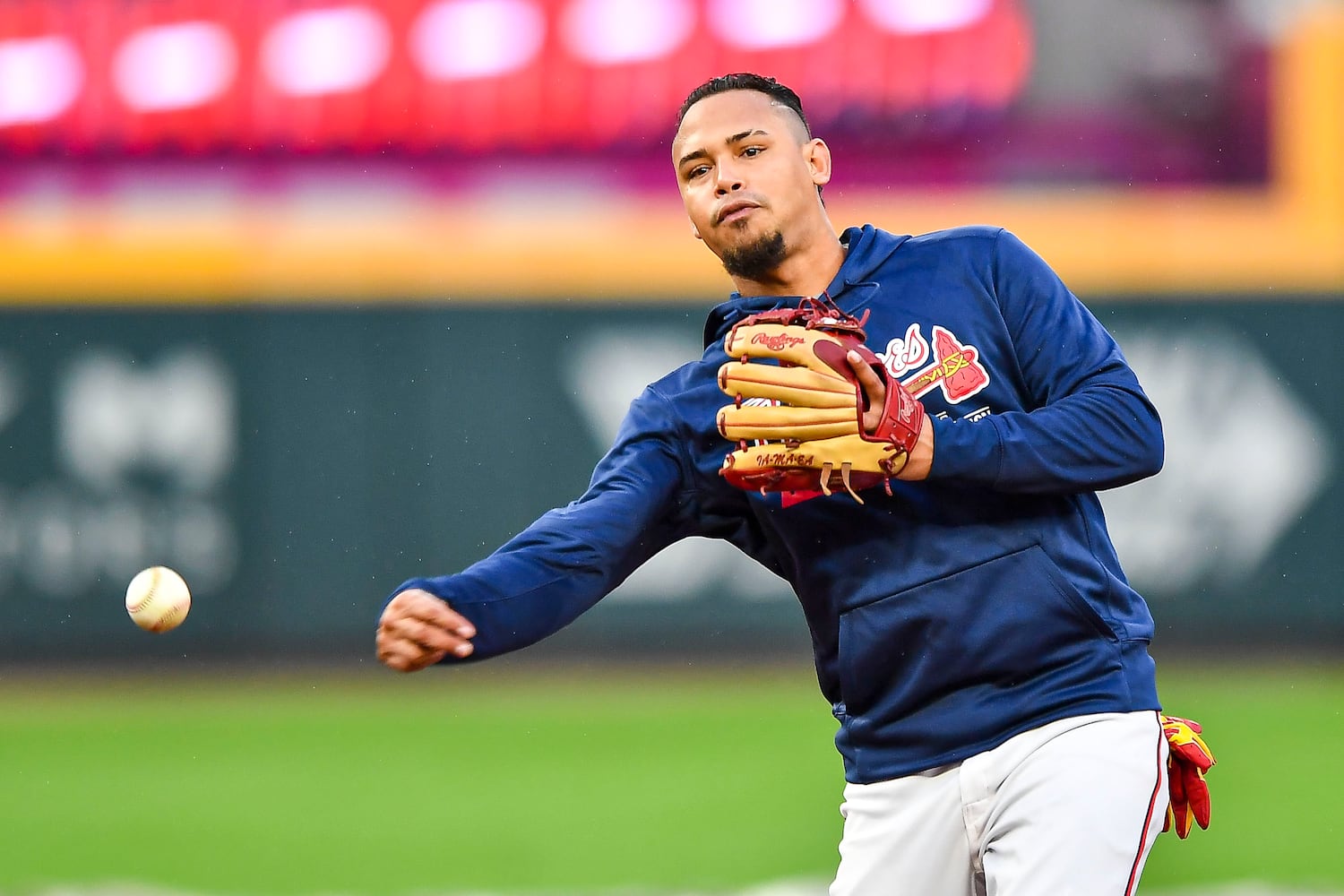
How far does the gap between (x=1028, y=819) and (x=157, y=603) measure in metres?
1.63

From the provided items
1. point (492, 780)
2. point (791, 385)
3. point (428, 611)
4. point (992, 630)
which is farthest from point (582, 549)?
point (492, 780)

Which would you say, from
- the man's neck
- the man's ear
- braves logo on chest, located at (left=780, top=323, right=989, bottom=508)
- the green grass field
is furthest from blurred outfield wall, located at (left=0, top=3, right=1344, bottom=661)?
braves logo on chest, located at (left=780, top=323, right=989, bottom=508)

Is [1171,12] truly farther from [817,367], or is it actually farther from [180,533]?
[817,367]

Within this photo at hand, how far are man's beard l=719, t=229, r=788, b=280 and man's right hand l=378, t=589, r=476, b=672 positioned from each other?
90cm

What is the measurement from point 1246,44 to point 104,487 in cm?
702

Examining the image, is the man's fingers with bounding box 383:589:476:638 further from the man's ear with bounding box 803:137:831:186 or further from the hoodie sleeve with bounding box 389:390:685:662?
the man's ear with bounding box 803:137:831:186

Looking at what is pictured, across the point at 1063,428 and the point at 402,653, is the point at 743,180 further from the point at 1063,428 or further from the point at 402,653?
the point at 402,653

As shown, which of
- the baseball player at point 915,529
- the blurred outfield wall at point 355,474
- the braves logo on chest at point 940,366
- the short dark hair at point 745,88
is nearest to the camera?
the baseball player at point 915,529

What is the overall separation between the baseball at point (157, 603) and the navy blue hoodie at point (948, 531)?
635 mm

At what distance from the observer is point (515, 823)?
263 inches

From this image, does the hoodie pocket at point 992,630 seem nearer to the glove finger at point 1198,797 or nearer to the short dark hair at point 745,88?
the glove finger at point 1198,797

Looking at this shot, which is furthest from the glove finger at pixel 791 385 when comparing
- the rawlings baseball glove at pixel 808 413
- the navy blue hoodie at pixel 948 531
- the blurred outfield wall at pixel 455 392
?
the blurred outfield wall at pixel 455 392

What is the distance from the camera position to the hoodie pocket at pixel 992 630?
296 centimetres

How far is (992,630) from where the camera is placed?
9.70 ft
